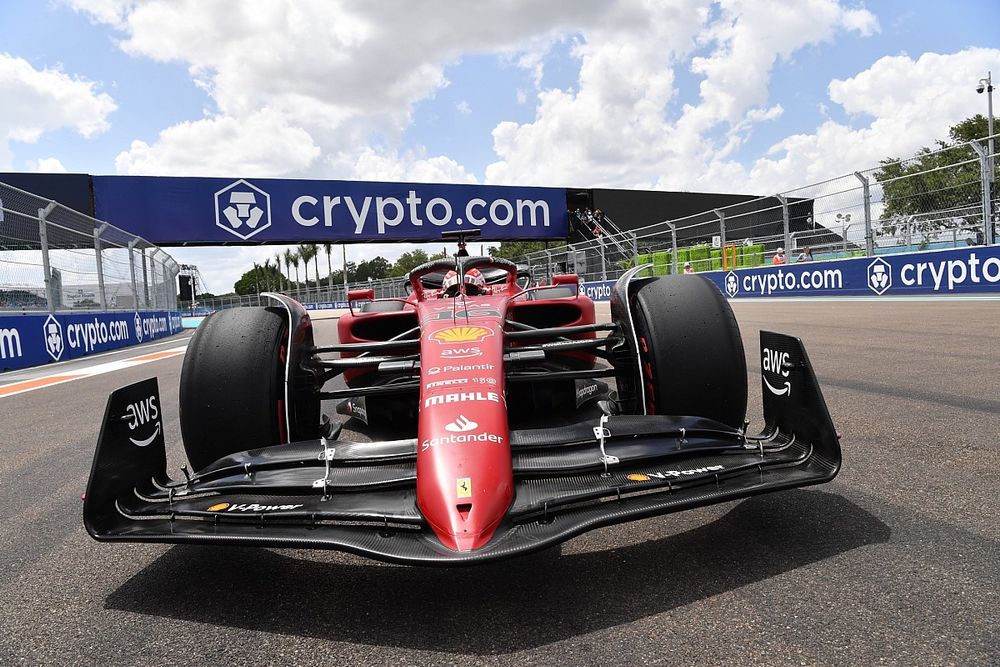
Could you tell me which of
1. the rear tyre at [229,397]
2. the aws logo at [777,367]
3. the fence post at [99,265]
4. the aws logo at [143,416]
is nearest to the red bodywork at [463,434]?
the rear tyre at [229,397]

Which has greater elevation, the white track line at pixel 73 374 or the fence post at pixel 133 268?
the fence post at pixel 133 268

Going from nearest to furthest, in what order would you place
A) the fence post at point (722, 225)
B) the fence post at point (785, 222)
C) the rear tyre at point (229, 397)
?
1. the rear tyre at point (229, 397)
2. the fence post at point (785, 222)
3. the fence post at point (722, 225)

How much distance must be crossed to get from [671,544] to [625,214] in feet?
106

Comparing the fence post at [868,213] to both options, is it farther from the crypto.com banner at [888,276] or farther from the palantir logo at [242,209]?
the palantir logo at [242,209]

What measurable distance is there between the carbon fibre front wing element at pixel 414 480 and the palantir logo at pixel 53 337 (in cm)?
956

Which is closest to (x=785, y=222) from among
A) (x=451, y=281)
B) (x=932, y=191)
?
(x=932, y=191)

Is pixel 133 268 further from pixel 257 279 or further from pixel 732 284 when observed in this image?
pixel 257 279

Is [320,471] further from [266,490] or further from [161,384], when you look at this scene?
[161,384]

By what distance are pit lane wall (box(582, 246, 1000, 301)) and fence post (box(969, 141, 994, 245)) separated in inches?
13.4

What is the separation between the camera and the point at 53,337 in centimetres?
1027

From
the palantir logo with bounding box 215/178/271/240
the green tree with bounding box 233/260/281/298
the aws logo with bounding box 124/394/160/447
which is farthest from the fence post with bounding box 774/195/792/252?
the green tree with bounding box 233/260/281/298

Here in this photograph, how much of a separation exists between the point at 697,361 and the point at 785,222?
47.1 feet

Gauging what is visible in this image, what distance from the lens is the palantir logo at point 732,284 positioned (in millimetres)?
17902

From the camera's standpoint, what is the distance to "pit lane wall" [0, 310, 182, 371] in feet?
30.1
